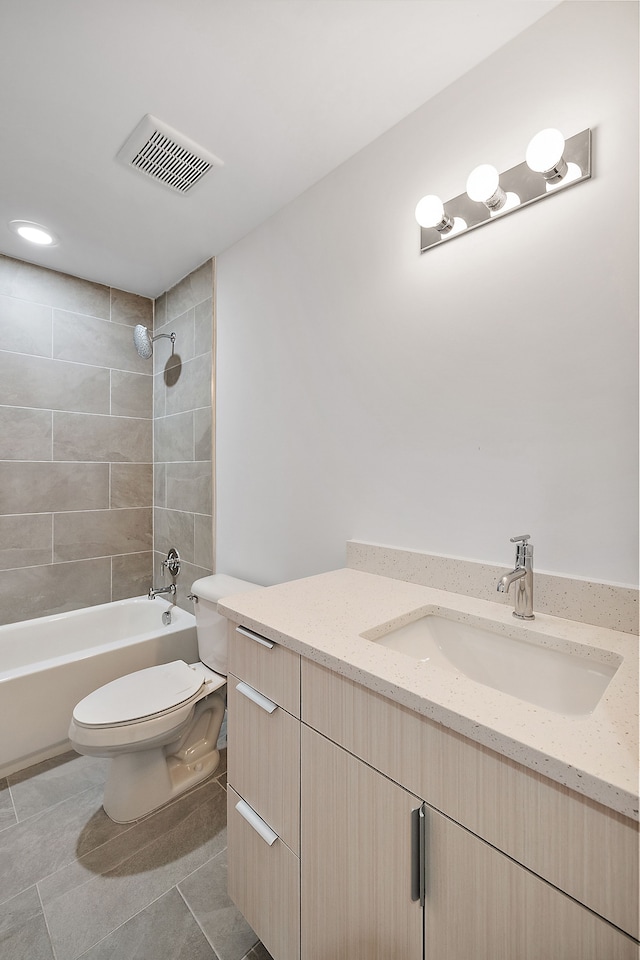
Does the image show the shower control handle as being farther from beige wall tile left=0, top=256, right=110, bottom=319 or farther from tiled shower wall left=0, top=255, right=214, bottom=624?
beige wall tile left=0, top=256, right=110, bottom=319

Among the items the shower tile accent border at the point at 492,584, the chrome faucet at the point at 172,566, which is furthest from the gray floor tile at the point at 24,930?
the chrome faucet at the point at 172,566

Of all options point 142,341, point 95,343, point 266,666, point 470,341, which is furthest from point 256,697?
point 95,343

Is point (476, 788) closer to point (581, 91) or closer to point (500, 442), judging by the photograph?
point (500, 442)

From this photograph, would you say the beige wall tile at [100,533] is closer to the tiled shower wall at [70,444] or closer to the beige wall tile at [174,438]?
the tiled shower wall at [70,444]

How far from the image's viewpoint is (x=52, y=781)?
1.74m

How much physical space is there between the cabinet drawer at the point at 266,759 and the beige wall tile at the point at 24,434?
1.98 meters

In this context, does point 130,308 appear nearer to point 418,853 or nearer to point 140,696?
point 140,696

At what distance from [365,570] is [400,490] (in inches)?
12.0

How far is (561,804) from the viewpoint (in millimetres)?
533

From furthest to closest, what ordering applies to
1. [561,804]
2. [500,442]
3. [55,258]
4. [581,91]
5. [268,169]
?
[55,258]
[268,169]
[500,442]
[581,91]
[561,804]

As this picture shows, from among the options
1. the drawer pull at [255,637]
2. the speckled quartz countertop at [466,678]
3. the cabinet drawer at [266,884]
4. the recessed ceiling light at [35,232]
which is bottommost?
the cabinet drawer at [266,884]

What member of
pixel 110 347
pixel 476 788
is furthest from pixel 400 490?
→ pixel 110 347

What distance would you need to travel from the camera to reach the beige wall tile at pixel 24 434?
2281 millimetres

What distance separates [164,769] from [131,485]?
5.52 feet
